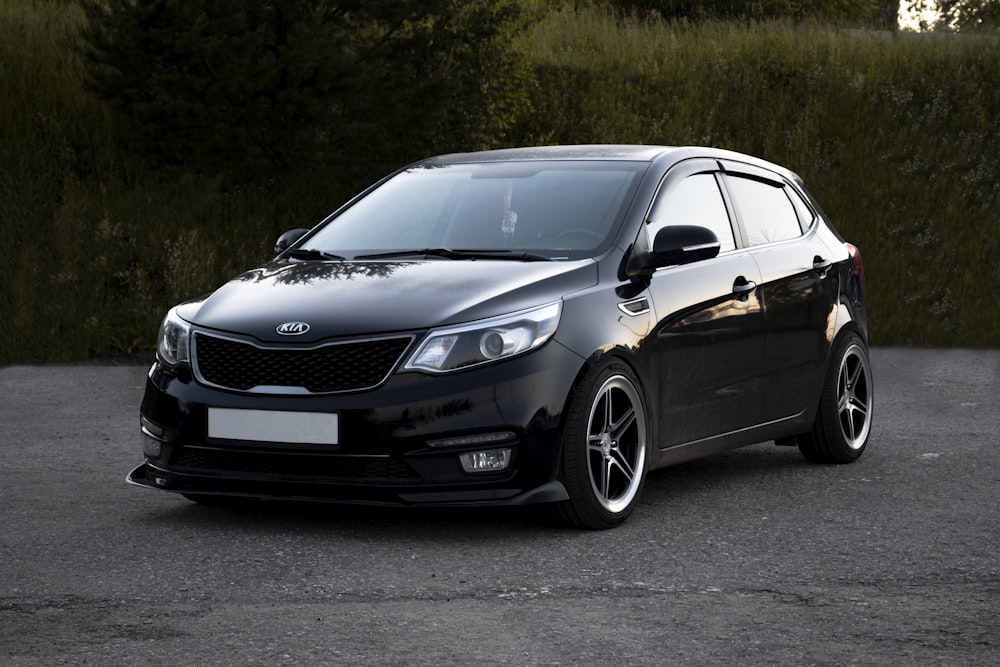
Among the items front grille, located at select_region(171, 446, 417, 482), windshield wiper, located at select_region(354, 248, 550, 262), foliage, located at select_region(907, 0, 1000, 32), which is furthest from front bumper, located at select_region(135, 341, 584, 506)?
foliage, located at select_region(907, 0, 1000, 32)

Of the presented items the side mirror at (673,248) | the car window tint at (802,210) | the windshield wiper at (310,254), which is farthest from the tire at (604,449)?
the car window tint at (802,210)

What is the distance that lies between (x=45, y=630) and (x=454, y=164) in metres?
3.98

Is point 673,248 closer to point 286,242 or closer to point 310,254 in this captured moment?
point 310,254

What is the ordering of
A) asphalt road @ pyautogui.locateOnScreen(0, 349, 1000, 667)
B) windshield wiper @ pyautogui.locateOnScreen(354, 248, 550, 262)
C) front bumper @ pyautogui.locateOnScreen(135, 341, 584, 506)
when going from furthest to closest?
1. windshield wiper @ pyautogui.locateOnScreen(354, 248, 550, 262)
2. front bumper @ pyautogui.locateOnScreen(135, 341, 584, 506)
3. asphalt road @ pyautogui.locateOnScreen(0, 349, 1000, 667)

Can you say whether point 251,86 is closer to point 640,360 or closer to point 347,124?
point 347,124

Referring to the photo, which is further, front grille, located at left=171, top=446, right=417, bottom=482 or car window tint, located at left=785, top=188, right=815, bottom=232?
car window tint, located at left=785, top=188, right=815, bottom=232

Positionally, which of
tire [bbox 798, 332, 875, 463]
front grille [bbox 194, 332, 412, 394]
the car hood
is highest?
the car hood

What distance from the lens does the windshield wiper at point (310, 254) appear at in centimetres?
764

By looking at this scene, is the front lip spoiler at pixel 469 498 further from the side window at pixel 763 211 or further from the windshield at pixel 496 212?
the side window at pixel 763 211

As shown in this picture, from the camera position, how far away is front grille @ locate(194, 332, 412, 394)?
639 cm

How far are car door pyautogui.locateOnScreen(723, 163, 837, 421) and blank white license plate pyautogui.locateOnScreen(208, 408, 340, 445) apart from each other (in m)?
2.66

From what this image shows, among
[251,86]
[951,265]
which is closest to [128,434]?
[251,86]

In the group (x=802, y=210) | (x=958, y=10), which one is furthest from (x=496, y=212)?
Result: (x=958, y=10)

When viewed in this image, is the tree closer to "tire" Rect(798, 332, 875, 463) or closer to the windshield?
the windshield
